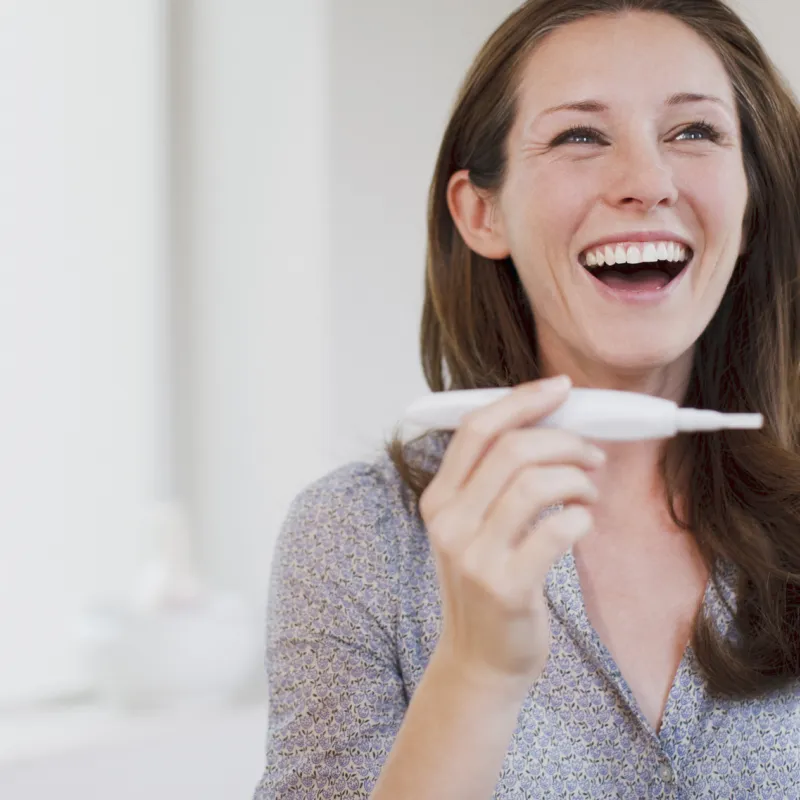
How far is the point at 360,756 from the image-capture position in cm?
95

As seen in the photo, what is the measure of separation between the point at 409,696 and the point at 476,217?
476 mm

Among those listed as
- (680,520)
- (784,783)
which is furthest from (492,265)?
(784,783)

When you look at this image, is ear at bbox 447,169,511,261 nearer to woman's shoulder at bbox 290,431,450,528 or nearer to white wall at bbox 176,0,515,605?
woman's shoulder at bbox 290,431,450,528

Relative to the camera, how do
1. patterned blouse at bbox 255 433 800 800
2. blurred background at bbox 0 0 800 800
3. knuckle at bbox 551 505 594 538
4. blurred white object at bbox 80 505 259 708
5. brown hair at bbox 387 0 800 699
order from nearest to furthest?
knuckle at bbox 551 505 594 538 < patterned blouse at bbox 255 433 800 800 < brown hair at bbox 387 0 800 699 < blurred white object at bbox 80 505 259 708 < blurred background at bbox 0 0 800 800

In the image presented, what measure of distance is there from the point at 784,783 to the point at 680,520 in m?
0.26

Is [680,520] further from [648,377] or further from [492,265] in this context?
[492,265]

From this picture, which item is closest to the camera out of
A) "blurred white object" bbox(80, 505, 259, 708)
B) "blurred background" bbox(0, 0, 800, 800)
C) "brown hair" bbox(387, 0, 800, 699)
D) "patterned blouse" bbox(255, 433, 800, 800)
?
"patterned blouse" bbox(255, 433, 800, 800)

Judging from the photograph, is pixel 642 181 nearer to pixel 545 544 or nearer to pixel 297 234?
pixel 545 544

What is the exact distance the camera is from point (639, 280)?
40.4 inches

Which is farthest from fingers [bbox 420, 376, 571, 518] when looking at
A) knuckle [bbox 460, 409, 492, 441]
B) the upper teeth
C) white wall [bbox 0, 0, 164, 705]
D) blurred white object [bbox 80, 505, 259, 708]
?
white wall [bbox 0, 0, 164, 705]

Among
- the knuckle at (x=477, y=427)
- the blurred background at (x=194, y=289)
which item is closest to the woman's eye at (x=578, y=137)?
the knuckle at (x=477, y=427)

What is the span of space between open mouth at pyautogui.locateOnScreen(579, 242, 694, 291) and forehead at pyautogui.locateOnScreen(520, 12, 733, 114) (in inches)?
5.1

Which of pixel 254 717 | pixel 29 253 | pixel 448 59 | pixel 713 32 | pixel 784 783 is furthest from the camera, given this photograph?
pixel 448 59

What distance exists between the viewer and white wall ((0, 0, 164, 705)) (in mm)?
1846
